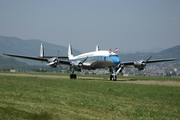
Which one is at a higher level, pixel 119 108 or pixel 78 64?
pixel 78 64

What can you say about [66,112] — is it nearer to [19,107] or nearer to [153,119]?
[19,107]

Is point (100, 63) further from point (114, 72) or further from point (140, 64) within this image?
point (140, 64)

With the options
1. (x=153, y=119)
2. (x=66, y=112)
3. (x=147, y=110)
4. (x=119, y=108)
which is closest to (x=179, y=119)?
(x=153, y=119)

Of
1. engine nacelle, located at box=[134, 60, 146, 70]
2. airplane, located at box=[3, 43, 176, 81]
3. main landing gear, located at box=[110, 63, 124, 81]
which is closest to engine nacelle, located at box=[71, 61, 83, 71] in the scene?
airplane, located at box=[3, 43, 176, 81]

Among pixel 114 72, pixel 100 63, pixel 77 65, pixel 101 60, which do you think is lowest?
pixel 114 72

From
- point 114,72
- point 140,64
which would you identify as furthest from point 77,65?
point 140,64

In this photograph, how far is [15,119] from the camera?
49.8 feet

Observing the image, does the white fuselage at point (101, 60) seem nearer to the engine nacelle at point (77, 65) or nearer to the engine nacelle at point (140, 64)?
the engine nacelle at point (77, 65)

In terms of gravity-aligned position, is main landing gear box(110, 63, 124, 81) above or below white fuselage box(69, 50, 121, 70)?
below

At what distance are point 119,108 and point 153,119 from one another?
353cm

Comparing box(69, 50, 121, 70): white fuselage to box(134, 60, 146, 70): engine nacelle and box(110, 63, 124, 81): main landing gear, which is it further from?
box(134, 60, 146, 70): engine nacelle

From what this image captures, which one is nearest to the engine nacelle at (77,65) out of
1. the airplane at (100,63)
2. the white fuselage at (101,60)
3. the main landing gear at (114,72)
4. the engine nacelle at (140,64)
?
the airplane at (100,63)

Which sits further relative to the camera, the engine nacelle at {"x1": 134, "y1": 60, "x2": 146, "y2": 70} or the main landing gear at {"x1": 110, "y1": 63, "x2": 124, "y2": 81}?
the engine nacelle at {"x1": 134, "y1": 60, "x2": 146, "y2": 70}

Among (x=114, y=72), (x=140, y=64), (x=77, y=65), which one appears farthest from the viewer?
(x=140, y=64)
